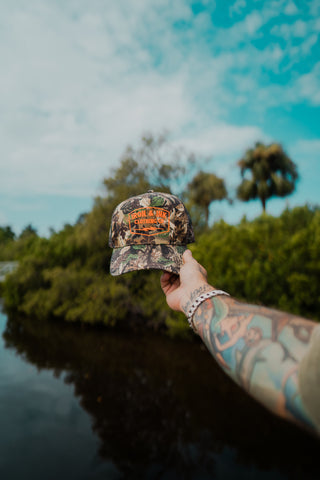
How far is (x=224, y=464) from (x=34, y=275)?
46.5 ft

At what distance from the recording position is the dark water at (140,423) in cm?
482

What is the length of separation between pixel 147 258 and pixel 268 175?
24632 millimetres

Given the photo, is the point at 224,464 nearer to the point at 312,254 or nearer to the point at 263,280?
the point at 263,280

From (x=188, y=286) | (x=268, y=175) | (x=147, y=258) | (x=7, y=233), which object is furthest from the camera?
(x=7, y=233)

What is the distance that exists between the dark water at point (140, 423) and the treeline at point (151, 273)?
172 centimetres

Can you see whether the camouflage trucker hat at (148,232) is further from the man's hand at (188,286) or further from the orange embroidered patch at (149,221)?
the man's hand at (188,286)

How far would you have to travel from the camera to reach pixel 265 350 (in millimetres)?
922

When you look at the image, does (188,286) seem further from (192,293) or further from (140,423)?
(140,423)

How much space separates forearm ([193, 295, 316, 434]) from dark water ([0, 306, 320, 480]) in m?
4.63

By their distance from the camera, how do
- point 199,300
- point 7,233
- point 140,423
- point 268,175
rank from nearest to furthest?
point 199,300, point 140,423, point 268,175, point 7,233

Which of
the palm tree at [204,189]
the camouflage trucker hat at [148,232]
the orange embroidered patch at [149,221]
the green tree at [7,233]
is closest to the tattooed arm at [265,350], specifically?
the camouflage trucker hat at [148,232]

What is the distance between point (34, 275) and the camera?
54.3 feet

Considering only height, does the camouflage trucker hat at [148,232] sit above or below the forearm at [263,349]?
above

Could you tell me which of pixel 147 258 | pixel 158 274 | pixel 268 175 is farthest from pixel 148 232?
pixel 268 175
